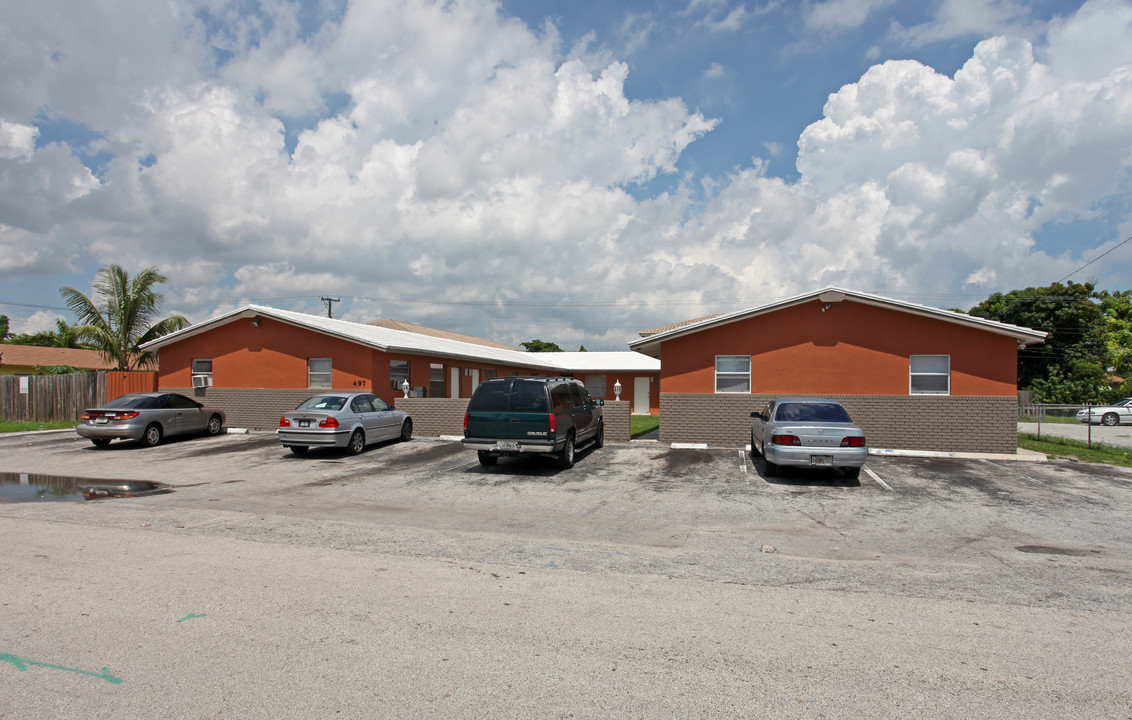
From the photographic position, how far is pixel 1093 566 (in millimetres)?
6566

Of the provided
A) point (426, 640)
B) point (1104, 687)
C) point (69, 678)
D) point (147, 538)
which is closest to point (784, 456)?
point (1104, 687)

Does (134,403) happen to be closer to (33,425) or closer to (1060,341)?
(33,425)

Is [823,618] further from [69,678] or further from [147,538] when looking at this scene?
[147,538]

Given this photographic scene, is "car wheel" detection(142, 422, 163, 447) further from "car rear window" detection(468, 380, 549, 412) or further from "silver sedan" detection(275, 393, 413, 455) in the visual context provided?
"car rear window" detection(468, 380, 549, 412)

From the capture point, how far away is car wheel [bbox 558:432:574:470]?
43.9 ft

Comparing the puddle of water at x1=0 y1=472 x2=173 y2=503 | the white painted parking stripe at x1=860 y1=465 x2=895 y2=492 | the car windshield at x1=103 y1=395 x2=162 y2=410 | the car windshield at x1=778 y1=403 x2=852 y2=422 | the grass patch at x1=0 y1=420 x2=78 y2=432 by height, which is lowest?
the puddle of water at x1=0 y1=472 x2=173 y2=503

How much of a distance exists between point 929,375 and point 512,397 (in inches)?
444

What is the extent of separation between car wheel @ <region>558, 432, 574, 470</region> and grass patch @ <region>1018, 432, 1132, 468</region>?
11.9m

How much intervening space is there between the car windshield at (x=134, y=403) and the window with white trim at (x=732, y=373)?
50.7ft

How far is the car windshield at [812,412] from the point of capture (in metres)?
12.3

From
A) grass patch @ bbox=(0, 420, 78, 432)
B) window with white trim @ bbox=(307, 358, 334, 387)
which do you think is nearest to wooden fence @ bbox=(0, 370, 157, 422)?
grass patch @ bbox=(0, 420, 78, 432)

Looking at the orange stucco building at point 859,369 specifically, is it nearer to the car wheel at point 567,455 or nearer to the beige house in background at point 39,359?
the car wheel at point 567,455

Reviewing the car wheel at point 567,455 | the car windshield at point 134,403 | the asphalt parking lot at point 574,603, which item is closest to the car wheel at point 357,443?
the asphalt parking lot at point 574,603

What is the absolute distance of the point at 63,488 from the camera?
11.0m
